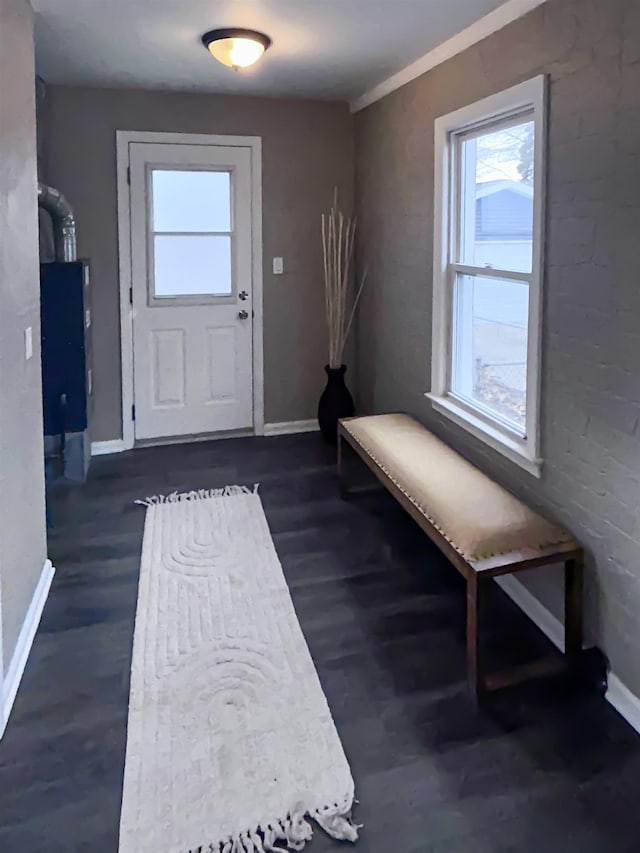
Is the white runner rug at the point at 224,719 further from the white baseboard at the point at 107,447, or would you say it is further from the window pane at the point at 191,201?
the window pane at the point at 191,201

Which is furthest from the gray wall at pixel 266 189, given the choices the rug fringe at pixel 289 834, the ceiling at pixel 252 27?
the rug fringe at pixel 289 834

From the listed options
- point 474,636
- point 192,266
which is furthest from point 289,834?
point 192,266

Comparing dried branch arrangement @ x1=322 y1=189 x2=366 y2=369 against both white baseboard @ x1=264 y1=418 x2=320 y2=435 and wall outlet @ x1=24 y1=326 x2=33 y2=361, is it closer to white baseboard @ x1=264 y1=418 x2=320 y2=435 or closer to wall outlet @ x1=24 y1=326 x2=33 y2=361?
white baseboard @ x1=264 y1=418 x2=320 y2=435

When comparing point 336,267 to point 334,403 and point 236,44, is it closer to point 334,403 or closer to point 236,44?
point 334,403

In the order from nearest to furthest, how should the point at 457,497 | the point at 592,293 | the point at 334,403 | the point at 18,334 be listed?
1. the point at 592,293
2. the point at 18,334
3. the point at 457,497
4. the point at 334,403

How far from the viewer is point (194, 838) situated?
5.64 feet

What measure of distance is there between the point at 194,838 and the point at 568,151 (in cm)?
229

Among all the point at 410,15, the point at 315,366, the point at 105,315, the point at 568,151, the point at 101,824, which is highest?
the point at 410,15

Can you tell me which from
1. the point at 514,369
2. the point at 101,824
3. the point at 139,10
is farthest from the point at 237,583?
the point at 139,10

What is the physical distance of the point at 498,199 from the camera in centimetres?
310

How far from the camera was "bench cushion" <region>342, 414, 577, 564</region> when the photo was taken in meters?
2.36

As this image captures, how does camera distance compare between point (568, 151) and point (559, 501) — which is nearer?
point (568, 151)

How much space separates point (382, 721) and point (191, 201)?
3617 mm

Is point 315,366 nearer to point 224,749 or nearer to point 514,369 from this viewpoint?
point 514,369
